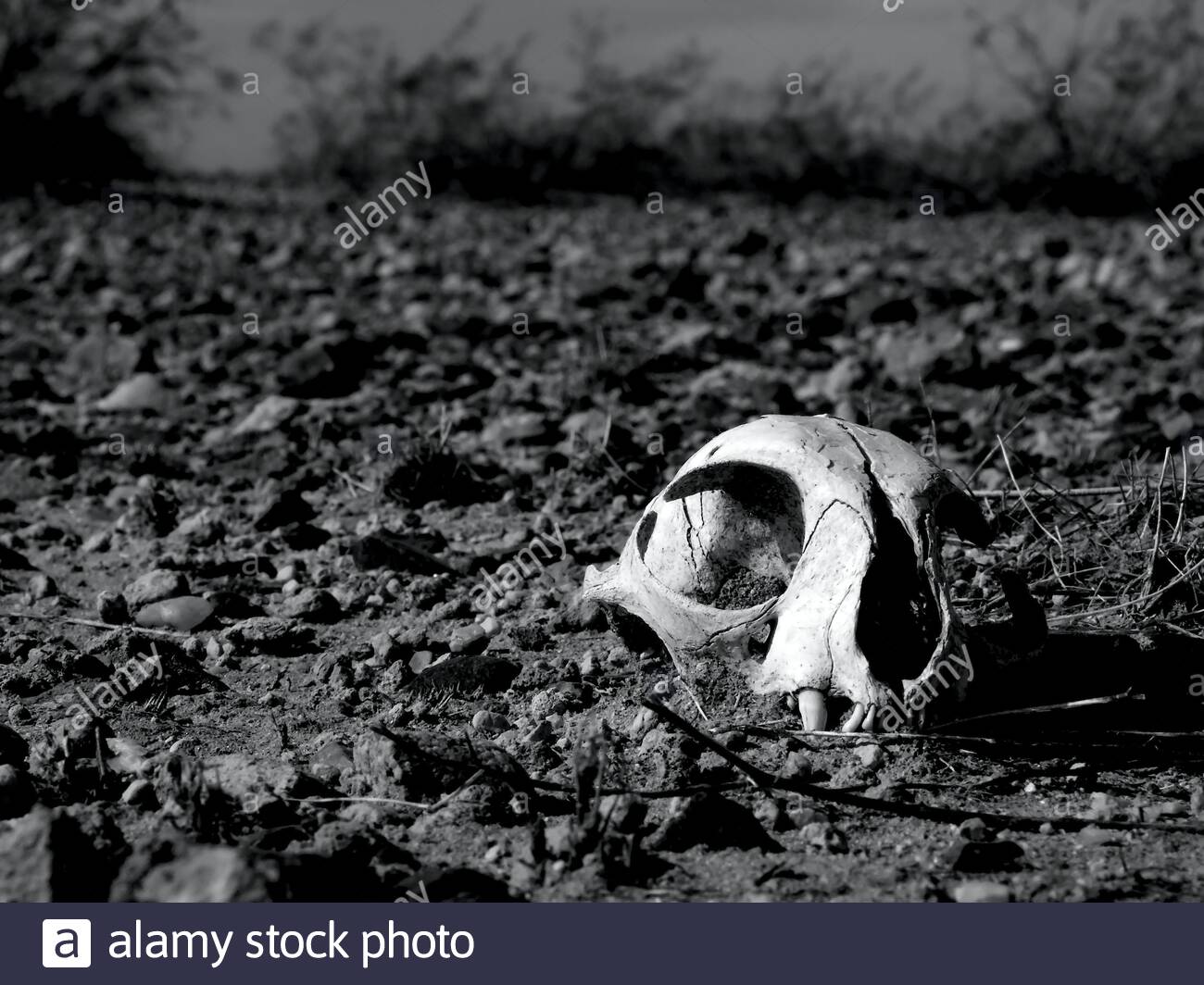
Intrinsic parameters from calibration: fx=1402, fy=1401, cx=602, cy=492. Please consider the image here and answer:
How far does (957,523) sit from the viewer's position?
10.1 ft

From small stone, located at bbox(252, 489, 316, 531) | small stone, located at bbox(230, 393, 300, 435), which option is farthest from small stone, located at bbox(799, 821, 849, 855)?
small stone, located at bbox(230, 393, 300, 435)

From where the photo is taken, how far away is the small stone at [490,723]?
9.93 feet

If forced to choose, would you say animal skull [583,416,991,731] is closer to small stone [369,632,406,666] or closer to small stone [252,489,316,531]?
small stone [369,632,406,666]

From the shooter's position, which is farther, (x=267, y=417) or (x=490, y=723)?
(x=267, y=417)

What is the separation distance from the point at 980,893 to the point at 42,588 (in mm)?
2813

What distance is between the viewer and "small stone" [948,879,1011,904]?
2285 mm

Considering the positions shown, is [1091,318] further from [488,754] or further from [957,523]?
[488,754]

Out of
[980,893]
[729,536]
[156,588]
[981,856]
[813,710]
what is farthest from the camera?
[156,588]

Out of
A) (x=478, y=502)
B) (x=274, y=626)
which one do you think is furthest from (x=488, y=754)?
(x=478, y=502)

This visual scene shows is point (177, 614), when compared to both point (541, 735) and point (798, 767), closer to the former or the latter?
point (541, 735)

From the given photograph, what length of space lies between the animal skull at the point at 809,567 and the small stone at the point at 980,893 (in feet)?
1.49

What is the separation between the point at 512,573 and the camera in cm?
398

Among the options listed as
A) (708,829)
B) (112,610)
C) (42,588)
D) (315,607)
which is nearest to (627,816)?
(708,829)

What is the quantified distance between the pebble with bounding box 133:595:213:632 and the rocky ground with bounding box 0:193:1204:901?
0.04 ft
